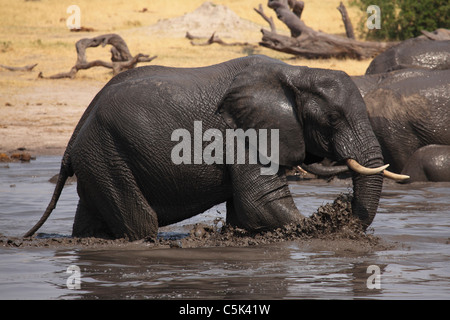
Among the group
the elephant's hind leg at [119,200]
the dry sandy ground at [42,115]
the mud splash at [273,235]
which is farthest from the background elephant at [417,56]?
the elephant's hind leg at [119,200]

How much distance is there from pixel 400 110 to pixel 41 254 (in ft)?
16.1

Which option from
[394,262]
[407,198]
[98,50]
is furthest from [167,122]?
[98,50]

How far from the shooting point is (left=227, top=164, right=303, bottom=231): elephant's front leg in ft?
19.6

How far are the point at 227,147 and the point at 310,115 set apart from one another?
24.6 inches

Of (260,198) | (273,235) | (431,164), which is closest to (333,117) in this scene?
(260,198)

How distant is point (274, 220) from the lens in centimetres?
606

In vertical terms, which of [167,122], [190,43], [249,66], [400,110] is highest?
[249,66]

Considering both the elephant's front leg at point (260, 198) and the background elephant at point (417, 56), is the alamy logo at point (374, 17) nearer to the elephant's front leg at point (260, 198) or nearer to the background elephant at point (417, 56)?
the background elephant at point (417, 56)

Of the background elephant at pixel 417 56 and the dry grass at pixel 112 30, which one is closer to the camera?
the background elephant at pixel 417 56

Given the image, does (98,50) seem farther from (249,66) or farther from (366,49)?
(249,66)

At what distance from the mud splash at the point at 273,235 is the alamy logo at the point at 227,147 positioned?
49 cm

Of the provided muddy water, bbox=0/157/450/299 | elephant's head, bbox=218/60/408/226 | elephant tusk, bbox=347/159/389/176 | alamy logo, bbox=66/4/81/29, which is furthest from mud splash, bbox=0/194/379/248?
alamy logo, bbox=66/4/81/29

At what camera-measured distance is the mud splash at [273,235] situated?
240 inches

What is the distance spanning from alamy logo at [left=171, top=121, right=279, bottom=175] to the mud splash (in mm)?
488
